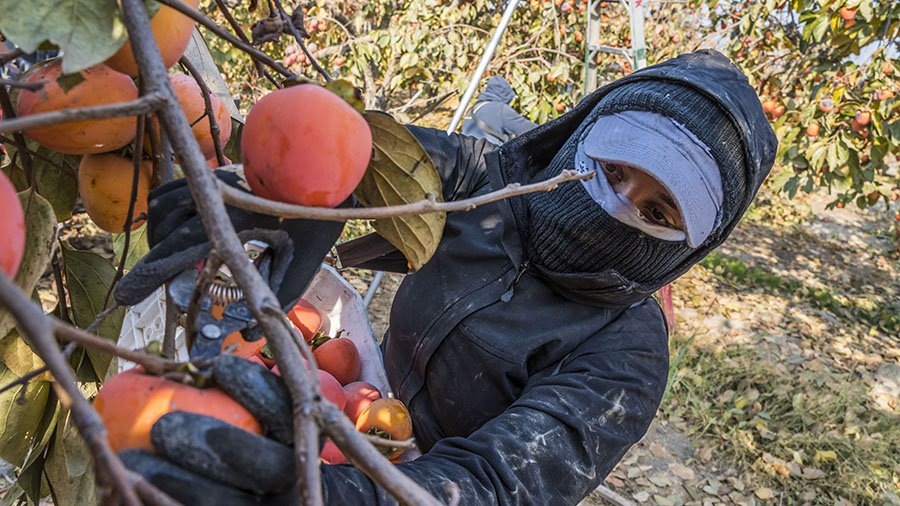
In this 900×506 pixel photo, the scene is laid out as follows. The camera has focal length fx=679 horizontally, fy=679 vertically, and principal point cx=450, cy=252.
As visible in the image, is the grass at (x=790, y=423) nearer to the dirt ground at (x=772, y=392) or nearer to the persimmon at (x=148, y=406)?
the dirt ground at (x=772, y=392)

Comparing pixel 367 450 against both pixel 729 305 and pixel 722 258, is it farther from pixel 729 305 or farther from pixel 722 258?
pixel 722 258

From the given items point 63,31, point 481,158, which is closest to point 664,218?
point 481,158

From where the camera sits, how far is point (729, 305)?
17.6ft

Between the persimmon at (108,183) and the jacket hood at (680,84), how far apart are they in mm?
973

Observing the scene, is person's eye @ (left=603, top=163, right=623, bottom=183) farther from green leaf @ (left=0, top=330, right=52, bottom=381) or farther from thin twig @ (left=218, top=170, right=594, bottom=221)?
green leaf @ (left=0, top=330, right=52, bottom=381)

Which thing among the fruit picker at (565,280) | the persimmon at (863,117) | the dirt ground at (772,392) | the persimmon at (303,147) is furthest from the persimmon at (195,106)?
the persimmon at (863,117)

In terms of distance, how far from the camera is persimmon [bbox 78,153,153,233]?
81 cm

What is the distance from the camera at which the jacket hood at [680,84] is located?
1407 mm

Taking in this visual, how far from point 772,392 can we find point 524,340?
3041mm

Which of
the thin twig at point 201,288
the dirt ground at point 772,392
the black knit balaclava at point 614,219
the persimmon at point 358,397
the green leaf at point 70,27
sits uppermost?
the green leaf at point 70,27

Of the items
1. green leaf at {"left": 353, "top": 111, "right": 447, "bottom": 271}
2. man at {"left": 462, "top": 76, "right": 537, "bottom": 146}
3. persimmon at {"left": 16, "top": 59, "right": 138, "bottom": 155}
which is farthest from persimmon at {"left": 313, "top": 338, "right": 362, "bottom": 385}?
man at {"left": 462, "top": 76, "right": 537, "bottom": 146}

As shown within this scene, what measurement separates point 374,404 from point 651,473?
7.36 feet

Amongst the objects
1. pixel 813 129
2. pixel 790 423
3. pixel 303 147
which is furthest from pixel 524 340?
pixel 813 129

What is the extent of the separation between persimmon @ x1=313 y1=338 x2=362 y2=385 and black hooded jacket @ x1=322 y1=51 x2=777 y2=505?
10 cm
